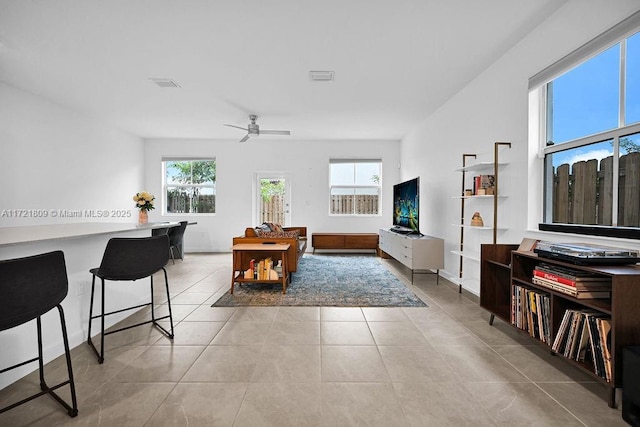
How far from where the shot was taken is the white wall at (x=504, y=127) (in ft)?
7.61

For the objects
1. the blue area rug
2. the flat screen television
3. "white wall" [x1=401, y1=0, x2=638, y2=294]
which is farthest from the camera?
the flat screen television

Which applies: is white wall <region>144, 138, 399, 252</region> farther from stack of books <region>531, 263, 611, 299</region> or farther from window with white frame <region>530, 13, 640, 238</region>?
stack of books <region>531, 263, 611, 299</region>

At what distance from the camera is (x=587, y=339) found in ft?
5.87

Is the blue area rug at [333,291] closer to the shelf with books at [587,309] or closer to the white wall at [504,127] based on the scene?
the white wall at [504,127]

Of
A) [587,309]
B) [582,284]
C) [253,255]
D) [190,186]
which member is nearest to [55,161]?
[190,186]

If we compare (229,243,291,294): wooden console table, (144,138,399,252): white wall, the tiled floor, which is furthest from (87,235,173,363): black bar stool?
(144,138,399,252): white wall

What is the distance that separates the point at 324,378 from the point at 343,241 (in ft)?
15.9

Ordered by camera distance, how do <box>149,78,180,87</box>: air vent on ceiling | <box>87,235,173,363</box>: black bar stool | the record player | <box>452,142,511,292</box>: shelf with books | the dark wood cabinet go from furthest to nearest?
<box>149,78,180,87</box>: air vent on ceiling, <box>452,142,511,292</box>: shelf with books, <box>87,235,173,363</box>: black bar stool, the record player, the dark wood cabinet

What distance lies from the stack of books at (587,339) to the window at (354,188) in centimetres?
538

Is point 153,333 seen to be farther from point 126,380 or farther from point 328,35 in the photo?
point 328,35

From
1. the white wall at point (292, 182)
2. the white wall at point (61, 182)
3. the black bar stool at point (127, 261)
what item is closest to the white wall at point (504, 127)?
the white wall at point (292, 182)

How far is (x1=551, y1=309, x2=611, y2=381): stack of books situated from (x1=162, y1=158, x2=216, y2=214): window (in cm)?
681

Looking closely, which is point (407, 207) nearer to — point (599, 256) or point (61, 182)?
point (599, 256)

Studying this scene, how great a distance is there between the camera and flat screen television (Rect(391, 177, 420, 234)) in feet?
15.4
